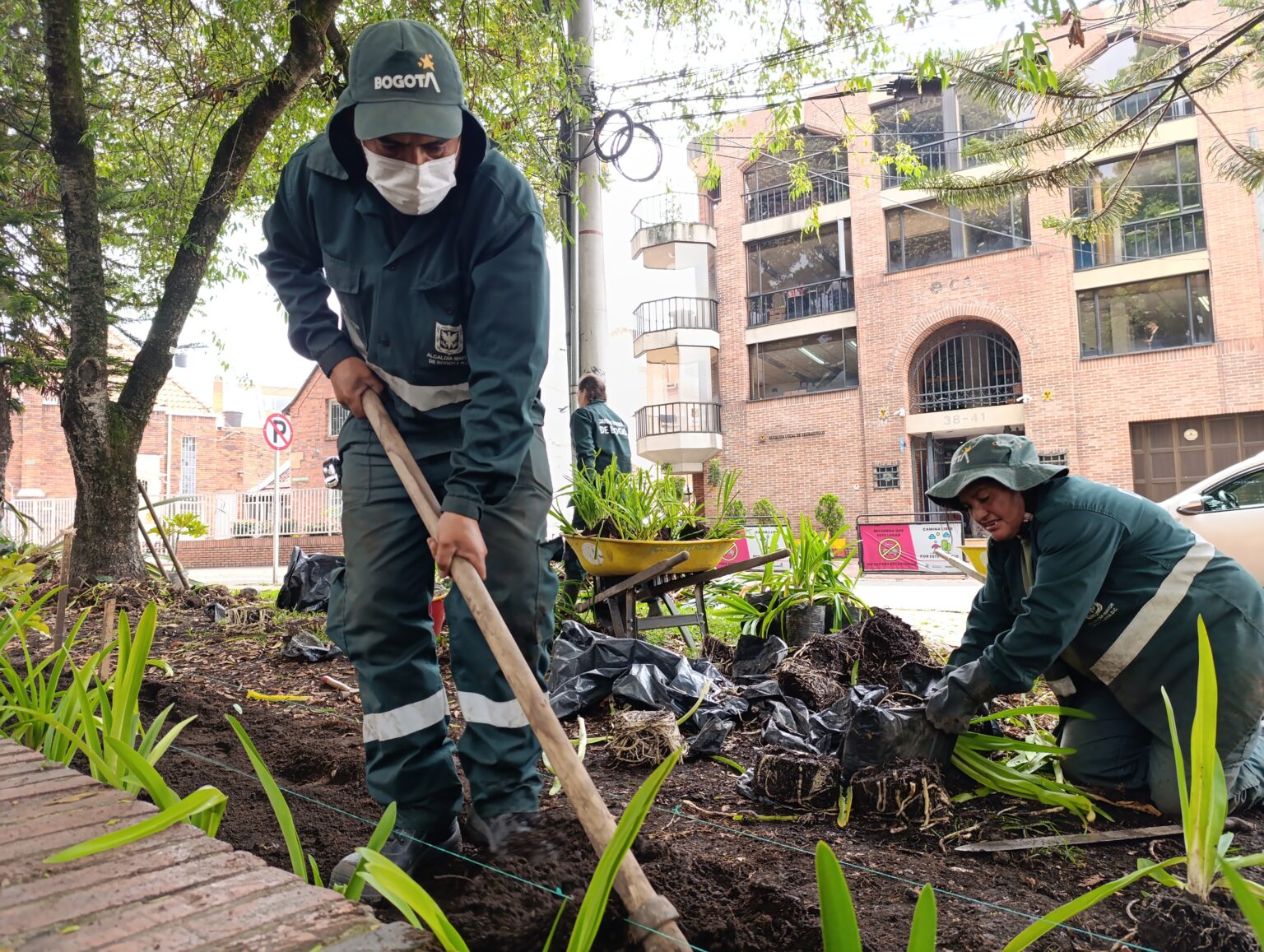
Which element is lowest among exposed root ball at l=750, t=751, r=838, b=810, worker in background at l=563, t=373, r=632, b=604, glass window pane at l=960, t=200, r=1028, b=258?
exposed root ball at l=750, t=751, r=838, b=810

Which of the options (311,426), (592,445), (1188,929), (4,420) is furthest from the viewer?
(311,426)

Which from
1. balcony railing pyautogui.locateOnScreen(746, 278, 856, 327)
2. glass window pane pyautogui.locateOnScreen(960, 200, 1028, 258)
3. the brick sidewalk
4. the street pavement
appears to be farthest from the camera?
balcony railing pyautogui.locateOnScreen(746, 278, 856, 327)

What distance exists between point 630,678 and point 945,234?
21.2 metres

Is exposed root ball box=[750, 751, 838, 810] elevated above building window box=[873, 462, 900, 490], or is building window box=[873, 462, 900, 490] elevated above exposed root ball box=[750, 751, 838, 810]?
building window box=[873, 462, 900, 490]

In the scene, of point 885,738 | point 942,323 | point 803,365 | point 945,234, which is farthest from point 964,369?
point 885,738

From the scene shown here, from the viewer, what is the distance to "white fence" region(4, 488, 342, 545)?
1970 centimetres

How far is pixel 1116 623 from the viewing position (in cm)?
250

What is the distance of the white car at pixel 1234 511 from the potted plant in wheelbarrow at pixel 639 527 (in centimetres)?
557

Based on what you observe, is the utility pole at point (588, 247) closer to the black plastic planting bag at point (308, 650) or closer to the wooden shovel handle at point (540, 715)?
the black plastic planting bag at point (308, 650)

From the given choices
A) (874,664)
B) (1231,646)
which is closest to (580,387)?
(874,664)

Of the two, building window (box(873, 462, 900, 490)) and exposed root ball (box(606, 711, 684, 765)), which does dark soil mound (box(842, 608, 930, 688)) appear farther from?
building window (box(873, 462, 900, 490))

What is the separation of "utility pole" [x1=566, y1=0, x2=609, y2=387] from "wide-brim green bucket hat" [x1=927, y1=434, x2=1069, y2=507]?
4.39 m

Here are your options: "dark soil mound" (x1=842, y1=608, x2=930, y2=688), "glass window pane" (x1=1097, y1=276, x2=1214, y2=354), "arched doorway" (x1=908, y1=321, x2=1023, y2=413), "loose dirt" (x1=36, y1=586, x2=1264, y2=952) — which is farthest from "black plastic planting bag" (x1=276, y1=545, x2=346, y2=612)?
"glass window pane" (x1=1097, y1=276, x2=1214, y2=354)

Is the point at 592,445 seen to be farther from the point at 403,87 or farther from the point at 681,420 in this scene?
the point at 681,420
